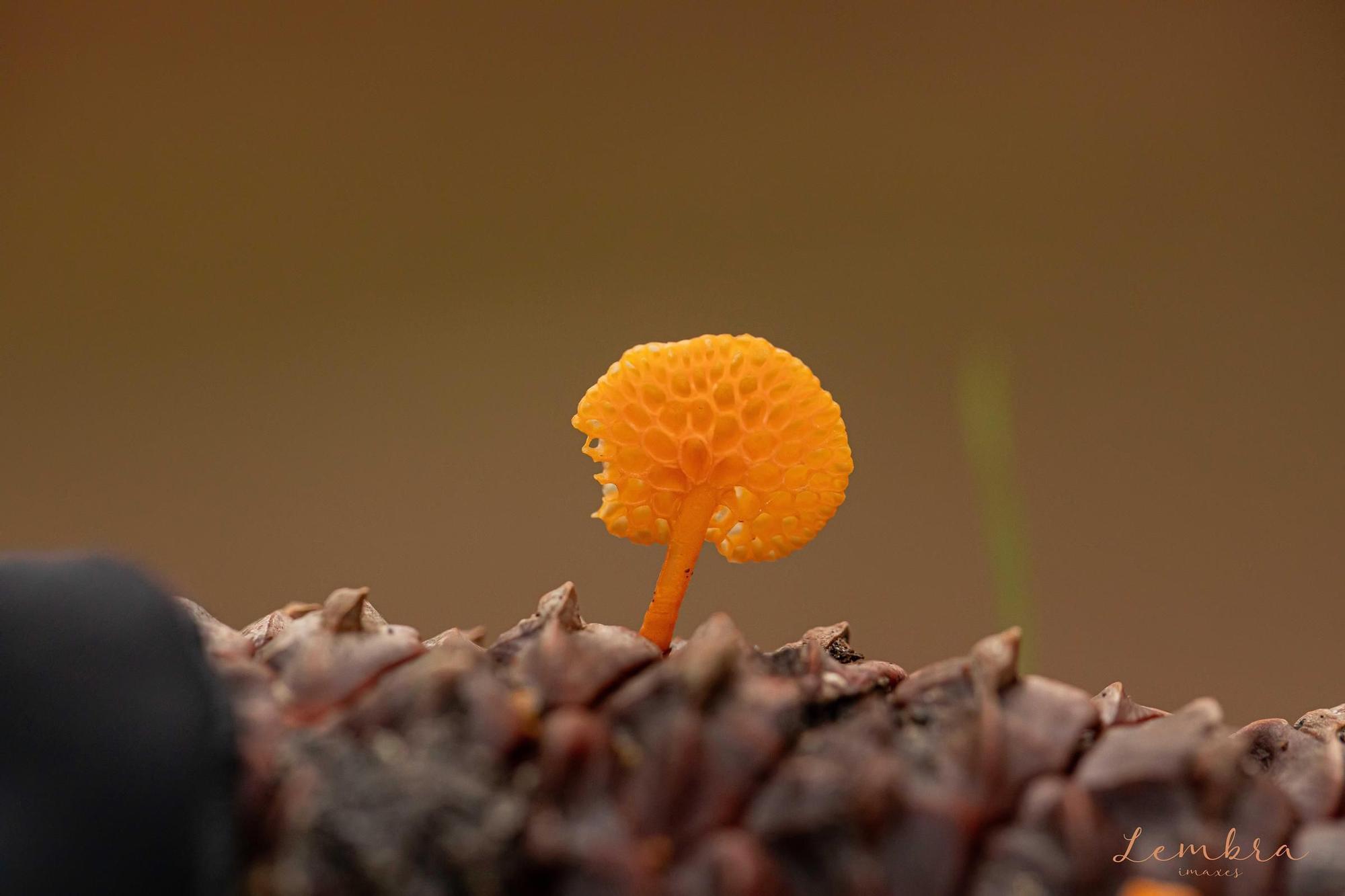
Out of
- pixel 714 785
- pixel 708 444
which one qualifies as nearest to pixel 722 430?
pixel 708 444

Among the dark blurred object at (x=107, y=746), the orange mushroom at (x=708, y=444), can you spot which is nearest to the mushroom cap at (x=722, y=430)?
the orange mushroom at (x=708, y=444)

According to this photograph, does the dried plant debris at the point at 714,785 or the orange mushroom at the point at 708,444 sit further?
the orange mushroom at the point at 708,444

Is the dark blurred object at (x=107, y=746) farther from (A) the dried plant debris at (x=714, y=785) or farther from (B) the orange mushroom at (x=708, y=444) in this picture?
(B) the orange mushroom at (x=708, y=444)

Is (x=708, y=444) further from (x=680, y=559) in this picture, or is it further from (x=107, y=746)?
(x=107, y=746)

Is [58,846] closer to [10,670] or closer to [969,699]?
[10,670]

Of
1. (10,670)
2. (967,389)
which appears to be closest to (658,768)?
(10,670)

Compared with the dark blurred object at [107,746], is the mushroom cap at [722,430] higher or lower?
higher

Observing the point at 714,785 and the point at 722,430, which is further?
the point at 722,430

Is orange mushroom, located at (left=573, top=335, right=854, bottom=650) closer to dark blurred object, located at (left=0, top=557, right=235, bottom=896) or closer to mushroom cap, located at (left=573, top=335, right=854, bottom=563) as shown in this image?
mushroom cap, located at (left=573, top=335, right=854, bottom=563)
